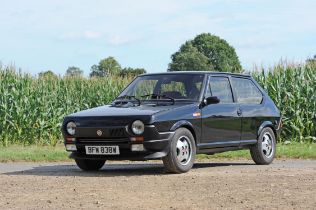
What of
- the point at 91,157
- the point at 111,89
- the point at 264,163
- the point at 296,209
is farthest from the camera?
the point at 111,89

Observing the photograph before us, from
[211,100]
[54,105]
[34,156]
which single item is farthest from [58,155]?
[54,105]

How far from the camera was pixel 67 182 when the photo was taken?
1097cm

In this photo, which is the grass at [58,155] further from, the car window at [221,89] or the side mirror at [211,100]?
the side mirror at [211,100]

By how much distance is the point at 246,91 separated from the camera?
14.7 metres

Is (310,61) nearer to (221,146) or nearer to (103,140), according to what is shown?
(221,146)

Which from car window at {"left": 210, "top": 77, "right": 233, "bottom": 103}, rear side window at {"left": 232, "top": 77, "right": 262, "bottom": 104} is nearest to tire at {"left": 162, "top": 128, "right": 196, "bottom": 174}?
car window at {"left": 210, "top": 77, "right": 233, "bottom": 103}

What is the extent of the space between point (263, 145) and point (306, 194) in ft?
18.1

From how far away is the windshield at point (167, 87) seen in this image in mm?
13234

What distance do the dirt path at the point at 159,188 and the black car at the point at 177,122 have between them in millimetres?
376

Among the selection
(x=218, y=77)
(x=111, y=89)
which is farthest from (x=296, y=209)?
(x=111, y=89)

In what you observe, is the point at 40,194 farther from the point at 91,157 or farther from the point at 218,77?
the point at 218,77

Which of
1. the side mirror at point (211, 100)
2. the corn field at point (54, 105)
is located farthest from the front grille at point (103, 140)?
the corn field at point (54, 105)

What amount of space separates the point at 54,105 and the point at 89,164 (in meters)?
10.7

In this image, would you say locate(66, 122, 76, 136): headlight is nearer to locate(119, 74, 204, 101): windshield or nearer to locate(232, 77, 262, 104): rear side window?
locate(119, 74, 204, 101): windshield
